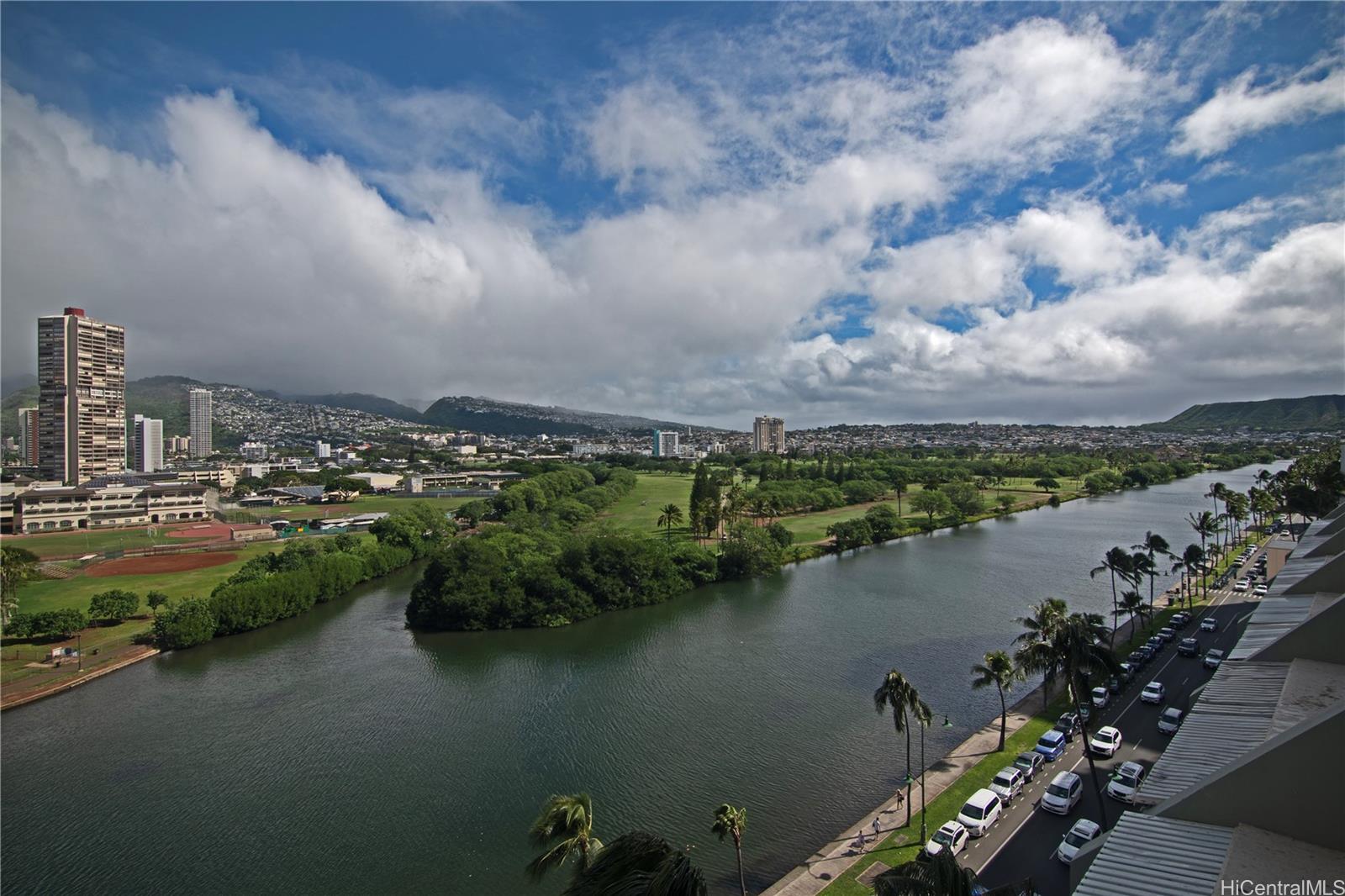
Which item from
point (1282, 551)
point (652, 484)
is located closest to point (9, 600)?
point (1282, 551)

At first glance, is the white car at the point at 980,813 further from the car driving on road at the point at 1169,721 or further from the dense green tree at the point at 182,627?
the dense green tree at the point at 182,627

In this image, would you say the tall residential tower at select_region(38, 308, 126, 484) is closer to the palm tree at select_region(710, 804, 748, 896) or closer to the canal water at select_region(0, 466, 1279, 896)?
the canal water at select_region(0, 466, 1279, 896)

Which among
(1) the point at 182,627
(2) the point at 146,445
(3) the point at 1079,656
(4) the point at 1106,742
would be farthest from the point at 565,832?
(2) the point at 146,445

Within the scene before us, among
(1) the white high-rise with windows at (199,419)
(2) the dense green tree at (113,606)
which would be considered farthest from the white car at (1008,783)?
(1) the white high-rise with windows at (199,419)

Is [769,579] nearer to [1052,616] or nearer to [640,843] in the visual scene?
[1052,616]

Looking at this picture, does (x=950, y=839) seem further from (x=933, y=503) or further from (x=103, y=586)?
(x=933, y=503)
